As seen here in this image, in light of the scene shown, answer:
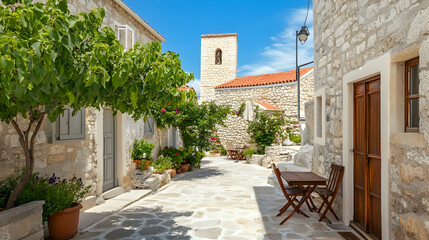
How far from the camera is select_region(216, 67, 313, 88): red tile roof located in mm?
16230

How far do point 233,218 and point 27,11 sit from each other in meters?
3.99

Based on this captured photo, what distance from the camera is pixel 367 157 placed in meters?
3.61

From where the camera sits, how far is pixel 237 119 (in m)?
17.0

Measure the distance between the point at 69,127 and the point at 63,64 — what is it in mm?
2780

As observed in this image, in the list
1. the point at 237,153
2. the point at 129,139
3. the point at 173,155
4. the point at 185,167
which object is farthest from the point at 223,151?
the point at 129,139

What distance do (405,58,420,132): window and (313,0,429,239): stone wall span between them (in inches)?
2.6

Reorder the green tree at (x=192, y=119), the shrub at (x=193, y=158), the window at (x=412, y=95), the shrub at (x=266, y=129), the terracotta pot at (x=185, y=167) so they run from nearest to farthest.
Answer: the window at (x=412, y=95) < the green tree at (x=192, y=119) < the terracotta pot at (x=185, y=167) < the shrub at (x=193, y=158) < the shrub at (x=266, y=129)

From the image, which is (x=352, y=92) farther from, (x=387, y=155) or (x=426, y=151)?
(x=426, y=151)

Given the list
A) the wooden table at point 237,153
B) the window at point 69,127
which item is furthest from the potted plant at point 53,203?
the wooden table at point 237,153

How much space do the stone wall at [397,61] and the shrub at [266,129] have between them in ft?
30.1

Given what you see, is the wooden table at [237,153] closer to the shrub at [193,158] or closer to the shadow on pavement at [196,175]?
the shrub at [193,158]

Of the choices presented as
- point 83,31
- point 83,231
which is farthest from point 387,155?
point 83,231

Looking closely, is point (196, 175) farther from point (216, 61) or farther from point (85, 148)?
point (216, 61)

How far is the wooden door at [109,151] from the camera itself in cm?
599
